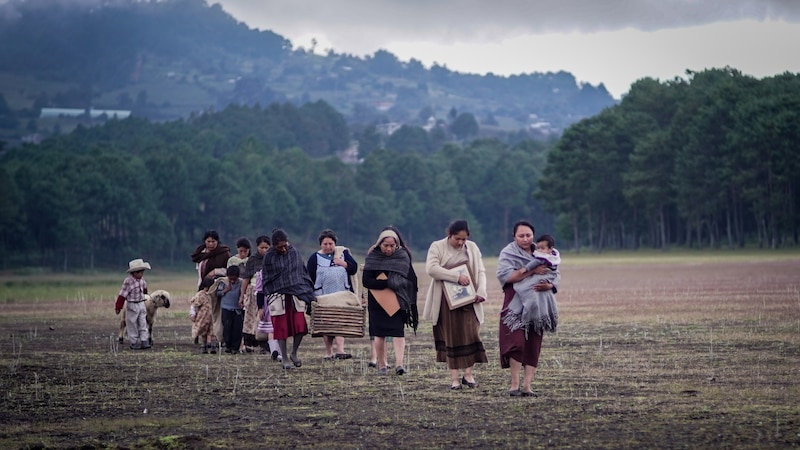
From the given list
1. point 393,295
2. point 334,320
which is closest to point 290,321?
point 334,320

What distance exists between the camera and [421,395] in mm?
15656

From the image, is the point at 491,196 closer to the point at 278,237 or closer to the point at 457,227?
the point at 278,237

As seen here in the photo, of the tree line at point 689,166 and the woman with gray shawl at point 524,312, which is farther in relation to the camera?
the tree line at point 689,166

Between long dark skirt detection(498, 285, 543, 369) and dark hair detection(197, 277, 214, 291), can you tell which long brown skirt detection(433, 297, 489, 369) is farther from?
dark hair detection(197, 277, 214, 291)

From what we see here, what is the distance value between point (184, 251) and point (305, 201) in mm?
26540

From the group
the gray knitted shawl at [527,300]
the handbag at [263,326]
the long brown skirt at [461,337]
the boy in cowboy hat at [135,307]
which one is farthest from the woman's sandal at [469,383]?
the boy in cowboy hat at [135,307]

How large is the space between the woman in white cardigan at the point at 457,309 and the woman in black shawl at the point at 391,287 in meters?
1.33

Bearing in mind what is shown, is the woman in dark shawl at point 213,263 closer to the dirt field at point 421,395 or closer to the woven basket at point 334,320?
the dirt field at point 421,395

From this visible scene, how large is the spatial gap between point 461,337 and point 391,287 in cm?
198

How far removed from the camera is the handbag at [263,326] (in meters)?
21.3

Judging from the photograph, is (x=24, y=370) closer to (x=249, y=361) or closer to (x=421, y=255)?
(x=249, y=361)

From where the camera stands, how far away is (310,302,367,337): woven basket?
19.6 m

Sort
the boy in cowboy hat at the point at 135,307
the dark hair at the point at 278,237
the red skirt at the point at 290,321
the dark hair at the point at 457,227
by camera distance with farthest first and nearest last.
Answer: the boy in cowboy hat at the point at 135,307 → the red skirt at the point at 290,321 → the dark hair at the point at 278,237 → the dark hair at the point at 457,227

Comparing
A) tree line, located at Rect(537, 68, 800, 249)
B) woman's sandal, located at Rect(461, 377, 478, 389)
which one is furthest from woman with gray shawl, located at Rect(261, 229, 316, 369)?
tree line, located at Rect(537, 68, 800, 249)
